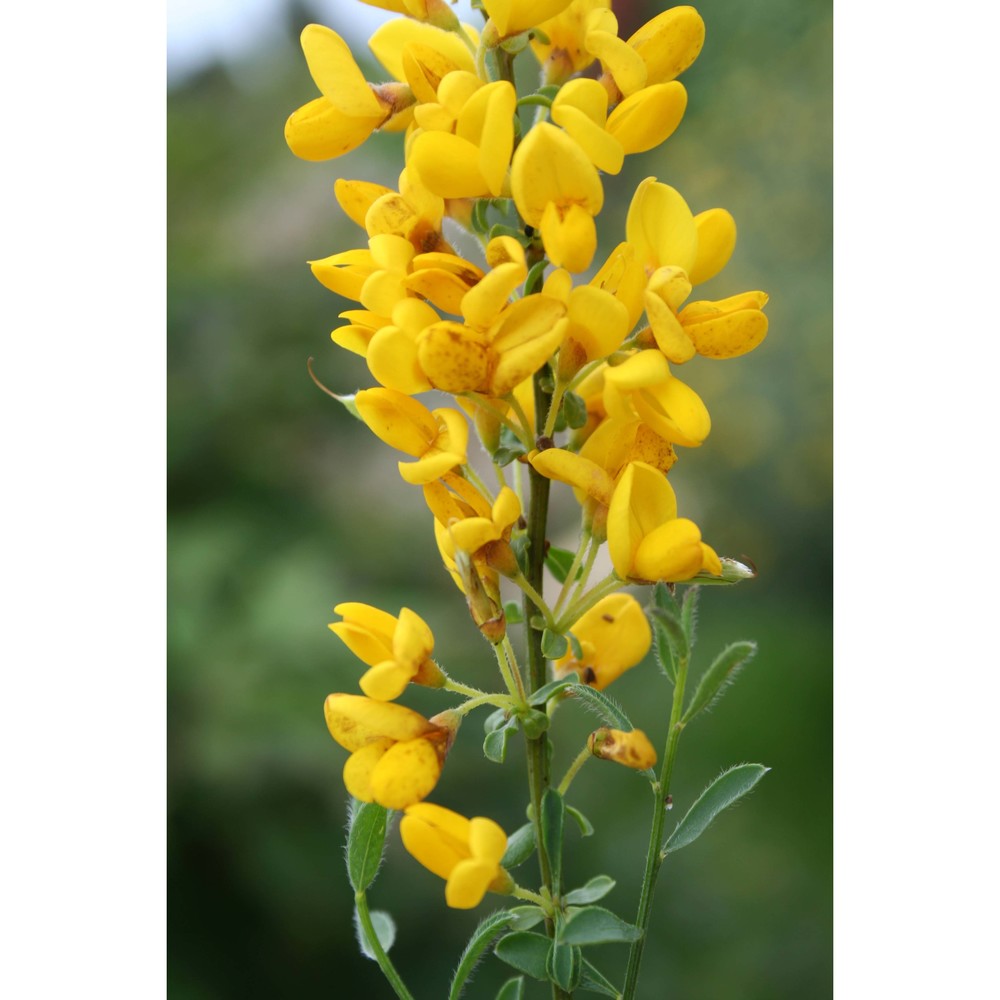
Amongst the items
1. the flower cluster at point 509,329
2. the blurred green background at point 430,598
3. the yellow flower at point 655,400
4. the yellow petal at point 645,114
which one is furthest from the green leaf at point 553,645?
the blurred green background at point 430,598

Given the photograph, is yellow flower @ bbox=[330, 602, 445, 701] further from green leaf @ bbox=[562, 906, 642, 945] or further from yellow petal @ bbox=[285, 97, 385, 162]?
yellow petal @ bbox=[285, 97, 385, 162]

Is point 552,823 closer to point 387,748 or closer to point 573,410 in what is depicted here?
point 387,748

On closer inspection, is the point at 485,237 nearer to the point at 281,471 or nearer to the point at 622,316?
the point at 622,316

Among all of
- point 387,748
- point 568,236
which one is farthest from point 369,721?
point 568,236

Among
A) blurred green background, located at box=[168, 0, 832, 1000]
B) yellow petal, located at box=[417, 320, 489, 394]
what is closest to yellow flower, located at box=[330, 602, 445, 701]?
yellow petal, located at box=[417, 320, 489, 394]

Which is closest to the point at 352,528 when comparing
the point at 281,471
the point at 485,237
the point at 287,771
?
the point at 281,471
